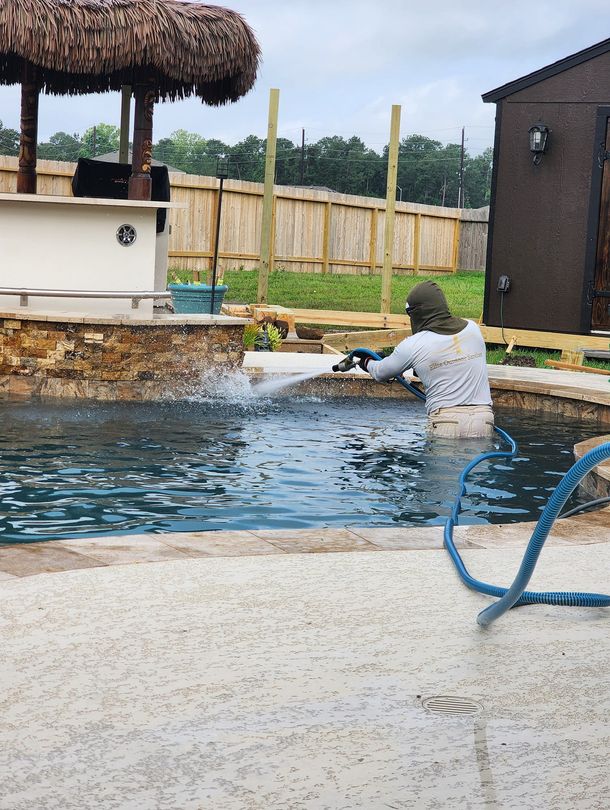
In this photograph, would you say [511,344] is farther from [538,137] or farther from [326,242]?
[326,242]

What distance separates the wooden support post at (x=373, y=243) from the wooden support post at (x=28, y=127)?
14.8 m

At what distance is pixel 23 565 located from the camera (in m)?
4.12

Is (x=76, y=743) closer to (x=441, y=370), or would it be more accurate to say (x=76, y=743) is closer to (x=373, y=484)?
(x=373, y=484)

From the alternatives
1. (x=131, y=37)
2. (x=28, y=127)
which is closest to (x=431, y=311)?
(x=131, y=37)

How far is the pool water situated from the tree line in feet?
157

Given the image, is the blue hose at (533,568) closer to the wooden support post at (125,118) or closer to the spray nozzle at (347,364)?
the spray nozzle at (347,364)

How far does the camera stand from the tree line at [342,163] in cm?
6600

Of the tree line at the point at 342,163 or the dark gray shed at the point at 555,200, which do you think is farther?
the tree line at the point at 342,163

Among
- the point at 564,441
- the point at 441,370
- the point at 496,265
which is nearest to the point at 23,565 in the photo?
the point at 441,370

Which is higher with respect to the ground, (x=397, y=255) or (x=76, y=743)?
(x=397, y=255)

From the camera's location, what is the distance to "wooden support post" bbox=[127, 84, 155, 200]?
12.2m

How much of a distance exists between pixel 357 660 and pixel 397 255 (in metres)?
25.8

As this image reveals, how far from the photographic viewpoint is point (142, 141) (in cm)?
1215

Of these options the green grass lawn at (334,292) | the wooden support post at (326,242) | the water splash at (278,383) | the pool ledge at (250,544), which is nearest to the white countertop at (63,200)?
the water splash at (278,383)
